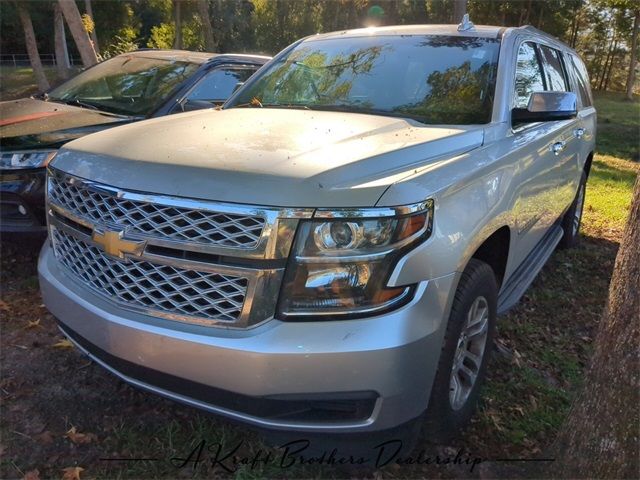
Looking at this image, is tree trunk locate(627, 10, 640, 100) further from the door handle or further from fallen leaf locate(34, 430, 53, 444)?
fallen leaf locate(34, 430, 53, 444)

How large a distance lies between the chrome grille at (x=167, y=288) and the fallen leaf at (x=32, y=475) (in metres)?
0.82

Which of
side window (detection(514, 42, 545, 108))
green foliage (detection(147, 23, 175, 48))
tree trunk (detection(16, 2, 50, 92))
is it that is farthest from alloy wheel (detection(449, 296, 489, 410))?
green foliage (detection(147, 23, 175, 48))

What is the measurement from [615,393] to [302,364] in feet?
3.84

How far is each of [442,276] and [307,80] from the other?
6.60 feet

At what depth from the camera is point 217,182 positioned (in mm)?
1951

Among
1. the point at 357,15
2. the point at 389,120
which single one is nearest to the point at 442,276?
the point at 389,120

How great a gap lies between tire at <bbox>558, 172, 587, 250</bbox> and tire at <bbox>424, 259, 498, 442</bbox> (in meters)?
2.79

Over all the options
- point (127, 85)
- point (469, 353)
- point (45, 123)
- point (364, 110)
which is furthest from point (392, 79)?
point (127, 85)

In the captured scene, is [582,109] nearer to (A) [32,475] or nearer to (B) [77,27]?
(A) [32,475]

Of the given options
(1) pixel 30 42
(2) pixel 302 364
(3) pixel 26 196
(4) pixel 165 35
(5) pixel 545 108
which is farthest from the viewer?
(4) pixel 165 35

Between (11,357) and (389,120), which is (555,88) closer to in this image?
(389,120)

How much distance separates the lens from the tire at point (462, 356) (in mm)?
2176

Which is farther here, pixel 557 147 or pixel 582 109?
pixel 582 109

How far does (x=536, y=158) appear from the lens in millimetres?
3215
